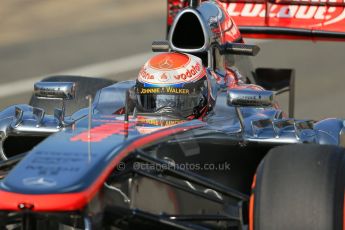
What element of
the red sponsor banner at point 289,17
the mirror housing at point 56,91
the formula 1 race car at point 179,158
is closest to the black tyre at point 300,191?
the formula 1 race car at point 179,158

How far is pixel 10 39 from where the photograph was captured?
13516mm

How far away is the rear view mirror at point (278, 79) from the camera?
923 centimetres

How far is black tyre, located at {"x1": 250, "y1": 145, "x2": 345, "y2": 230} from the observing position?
4.90 m

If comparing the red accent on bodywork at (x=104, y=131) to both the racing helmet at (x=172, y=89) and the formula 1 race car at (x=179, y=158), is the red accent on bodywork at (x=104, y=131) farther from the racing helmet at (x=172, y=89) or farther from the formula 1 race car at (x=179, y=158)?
the racing helmet at (x=172, y=89)

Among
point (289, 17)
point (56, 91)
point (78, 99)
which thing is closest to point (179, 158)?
point (56, 91)

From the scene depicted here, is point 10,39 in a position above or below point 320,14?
below

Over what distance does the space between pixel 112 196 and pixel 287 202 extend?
89cm

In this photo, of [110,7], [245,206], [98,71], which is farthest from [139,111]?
[110,7]

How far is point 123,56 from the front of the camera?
12.9 meters

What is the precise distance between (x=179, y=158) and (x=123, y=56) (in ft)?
24.5

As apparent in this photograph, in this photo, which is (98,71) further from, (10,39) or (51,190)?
(51,190)

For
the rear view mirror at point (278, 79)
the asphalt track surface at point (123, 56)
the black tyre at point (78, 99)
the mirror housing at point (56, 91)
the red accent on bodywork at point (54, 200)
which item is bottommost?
the asphalt track surface at point (123, 56)

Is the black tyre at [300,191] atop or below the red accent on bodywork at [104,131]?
below

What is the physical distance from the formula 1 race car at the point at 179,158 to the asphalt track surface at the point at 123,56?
422cm
